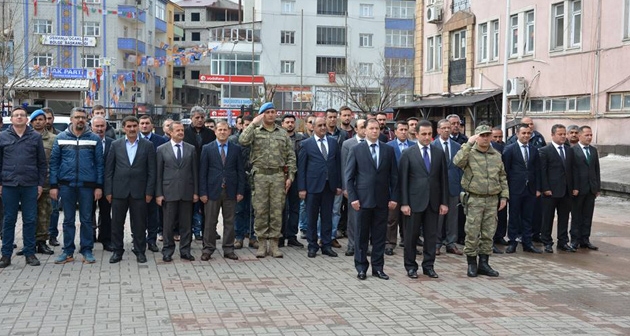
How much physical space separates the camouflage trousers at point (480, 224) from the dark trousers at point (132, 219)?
A: 4.50 m

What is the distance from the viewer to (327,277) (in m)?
9.94

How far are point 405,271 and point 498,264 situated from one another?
1.55 metres

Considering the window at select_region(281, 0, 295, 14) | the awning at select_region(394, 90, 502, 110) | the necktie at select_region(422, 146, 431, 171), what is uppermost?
the window at select_region(281, 0, 295, 14)

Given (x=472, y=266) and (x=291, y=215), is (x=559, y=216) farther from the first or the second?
(x=291, y=215)

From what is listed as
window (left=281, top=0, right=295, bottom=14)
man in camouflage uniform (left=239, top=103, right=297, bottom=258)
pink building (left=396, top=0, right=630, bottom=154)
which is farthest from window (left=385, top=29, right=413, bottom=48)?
man in camouflage uniform (left=239, top=103, right=297, bottom=258)

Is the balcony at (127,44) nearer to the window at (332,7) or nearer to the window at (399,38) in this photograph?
the window at (332,7)

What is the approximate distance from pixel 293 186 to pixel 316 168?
0.97 m

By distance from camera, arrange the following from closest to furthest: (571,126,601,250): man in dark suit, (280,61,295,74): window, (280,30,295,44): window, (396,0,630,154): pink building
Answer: (571,126,601,250): man in dark suit < (396,0,630,154): pink building < (280,61,295,74): window < (280,30,295,44): window

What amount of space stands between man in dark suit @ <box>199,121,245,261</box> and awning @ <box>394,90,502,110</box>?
70.1 ft

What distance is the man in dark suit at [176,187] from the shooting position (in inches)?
436

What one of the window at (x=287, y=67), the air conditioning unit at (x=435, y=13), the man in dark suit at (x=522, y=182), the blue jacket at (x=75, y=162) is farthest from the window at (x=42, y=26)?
the man in dark suit at (x=522, y=182)

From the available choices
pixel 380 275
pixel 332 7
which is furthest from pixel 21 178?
pixel 332 7

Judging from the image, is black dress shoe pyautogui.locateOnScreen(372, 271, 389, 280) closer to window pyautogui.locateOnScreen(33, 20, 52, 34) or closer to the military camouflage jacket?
the military camouflage jacket

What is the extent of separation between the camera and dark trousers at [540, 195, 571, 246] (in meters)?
12.5
